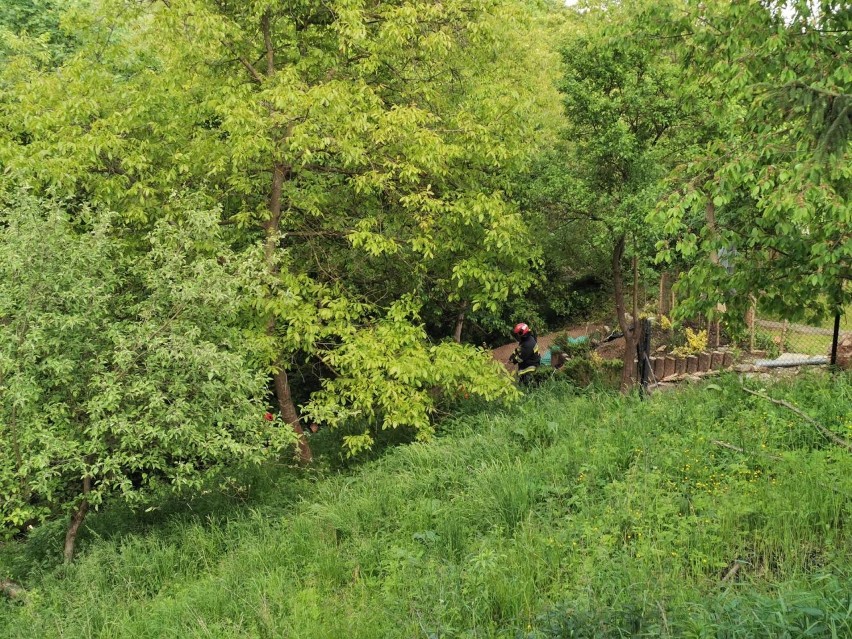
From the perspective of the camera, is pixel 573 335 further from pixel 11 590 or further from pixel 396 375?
pixel 11 590

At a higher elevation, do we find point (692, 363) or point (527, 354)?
point (527, 354)

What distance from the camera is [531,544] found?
5.39 metres

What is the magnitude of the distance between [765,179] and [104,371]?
6.50 metres

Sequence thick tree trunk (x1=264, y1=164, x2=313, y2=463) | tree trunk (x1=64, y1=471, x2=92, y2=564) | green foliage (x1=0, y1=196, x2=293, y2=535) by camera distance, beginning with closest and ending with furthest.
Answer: green foliage (x1=0, y1=196, x2=293, y2=535)
tree trunk (x1=64, y1=471, x2=92, y2=564)
thick tree trunk (x1=264, y1=164, x2=313, y2=463)

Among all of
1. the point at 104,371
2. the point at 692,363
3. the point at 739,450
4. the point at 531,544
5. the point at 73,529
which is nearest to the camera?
the point at 531,544

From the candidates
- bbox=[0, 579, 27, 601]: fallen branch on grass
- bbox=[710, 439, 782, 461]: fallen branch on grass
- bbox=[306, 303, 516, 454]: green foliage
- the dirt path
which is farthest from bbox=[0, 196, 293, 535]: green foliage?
the dirt path

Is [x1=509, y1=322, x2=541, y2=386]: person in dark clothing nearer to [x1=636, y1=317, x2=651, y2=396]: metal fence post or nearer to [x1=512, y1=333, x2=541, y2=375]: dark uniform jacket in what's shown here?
[x1=512, y1=333, x2=541, y2=375]: dark uniform jacket

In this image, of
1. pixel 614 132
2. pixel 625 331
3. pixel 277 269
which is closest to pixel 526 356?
pixel 625 331

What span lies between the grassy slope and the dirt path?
7012mm

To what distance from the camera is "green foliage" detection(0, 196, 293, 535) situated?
6.93 m

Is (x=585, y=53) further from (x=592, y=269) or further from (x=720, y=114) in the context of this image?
(x=592, y=269)

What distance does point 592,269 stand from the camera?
1453 cm

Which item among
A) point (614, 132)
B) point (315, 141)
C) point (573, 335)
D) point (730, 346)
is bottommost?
point (573, 335)

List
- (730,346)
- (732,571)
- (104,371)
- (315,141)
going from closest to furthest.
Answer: (732,571) → (104,371) → (315,141) → (730,346)
